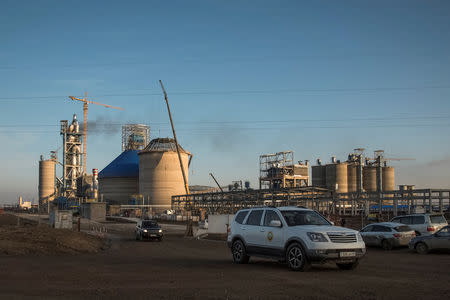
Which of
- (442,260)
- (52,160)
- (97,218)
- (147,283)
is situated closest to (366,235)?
(442,260)

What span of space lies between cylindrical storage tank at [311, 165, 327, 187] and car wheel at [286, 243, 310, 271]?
106 metres

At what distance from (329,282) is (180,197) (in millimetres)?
83627

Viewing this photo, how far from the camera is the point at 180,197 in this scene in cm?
9444

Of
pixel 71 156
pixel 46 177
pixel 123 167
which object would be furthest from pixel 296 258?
pixel 46 177

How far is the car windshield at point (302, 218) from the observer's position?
583 inches

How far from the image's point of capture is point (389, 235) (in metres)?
24.0

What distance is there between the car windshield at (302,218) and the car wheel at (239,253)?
6.86 ft

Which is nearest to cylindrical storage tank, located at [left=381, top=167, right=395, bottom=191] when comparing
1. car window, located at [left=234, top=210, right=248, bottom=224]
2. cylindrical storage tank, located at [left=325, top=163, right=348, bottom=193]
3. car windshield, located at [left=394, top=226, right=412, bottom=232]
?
cylindrical storage tank, located at [left=325, top=163, right=348, bottom=193]

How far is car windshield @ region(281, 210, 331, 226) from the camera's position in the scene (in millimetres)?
14820

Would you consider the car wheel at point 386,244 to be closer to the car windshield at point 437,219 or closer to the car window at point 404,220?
the car window at point 404,220

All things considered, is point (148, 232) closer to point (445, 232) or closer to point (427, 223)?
point (427, 223)

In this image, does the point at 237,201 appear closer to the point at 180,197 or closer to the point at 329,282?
the point at 180,197

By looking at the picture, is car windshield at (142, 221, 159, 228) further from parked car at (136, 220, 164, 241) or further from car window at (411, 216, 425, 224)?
car window at (411, 216, 425, 224)

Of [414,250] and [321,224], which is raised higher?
[321,224]
